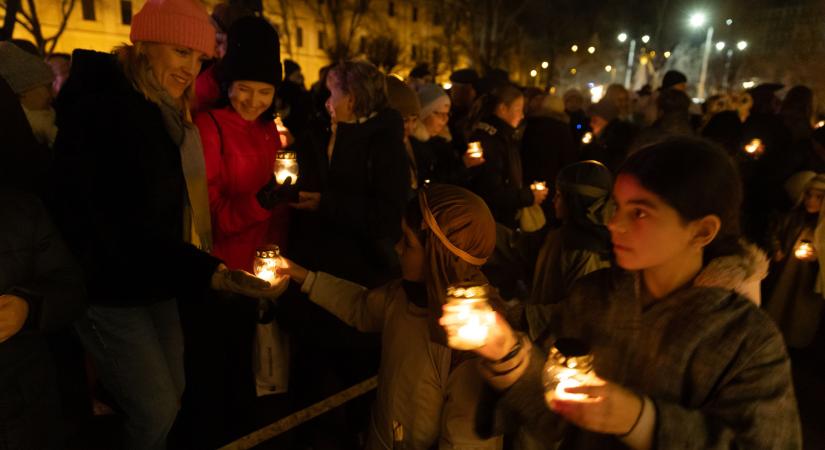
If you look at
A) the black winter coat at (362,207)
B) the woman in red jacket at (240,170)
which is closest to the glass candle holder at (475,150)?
the black winter coat at (362,207)

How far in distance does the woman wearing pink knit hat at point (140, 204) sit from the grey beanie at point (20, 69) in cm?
219

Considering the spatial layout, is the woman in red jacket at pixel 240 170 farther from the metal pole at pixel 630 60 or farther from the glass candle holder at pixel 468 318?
the metal pole at pixel 630 60

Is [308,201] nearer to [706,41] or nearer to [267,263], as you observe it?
[267,263]

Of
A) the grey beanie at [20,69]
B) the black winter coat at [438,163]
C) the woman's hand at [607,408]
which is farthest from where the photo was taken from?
the black winter coat at [438,163]

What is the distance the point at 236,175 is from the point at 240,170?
0.04 meters

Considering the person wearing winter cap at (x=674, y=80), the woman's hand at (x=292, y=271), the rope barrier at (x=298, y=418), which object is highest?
the person wearing winter cap at (x=674, y=80)

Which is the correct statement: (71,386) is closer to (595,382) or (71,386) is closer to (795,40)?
(595,382)

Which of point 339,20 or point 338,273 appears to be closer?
point 338,273

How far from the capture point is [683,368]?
Result: 1.48m

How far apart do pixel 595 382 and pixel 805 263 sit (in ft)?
16.5

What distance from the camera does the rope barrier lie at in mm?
3053

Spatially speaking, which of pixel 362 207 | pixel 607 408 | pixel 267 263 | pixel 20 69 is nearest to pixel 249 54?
pixel 362 207

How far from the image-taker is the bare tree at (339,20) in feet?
145

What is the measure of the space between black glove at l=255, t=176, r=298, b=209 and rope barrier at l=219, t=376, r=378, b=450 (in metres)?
1.31
